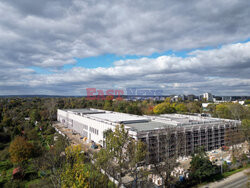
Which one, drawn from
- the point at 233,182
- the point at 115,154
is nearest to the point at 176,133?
the point at 233,182

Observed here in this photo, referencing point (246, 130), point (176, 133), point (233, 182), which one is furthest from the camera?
point (246, 130)

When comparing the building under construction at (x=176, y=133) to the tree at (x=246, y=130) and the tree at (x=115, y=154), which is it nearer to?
the tree at (x=246, y=130)

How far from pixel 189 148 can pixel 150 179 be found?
11.7 m

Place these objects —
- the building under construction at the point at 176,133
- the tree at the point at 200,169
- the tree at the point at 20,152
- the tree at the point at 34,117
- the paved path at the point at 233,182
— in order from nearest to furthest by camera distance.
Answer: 1. the paved path at the point at 233,182
2. the tree at the point at 200,169
3. the tree at the point at 20,152
4. the building under construction at the point at 176,133
5. the tree at the point at 34,117

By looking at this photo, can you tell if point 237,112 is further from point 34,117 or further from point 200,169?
point 34,117

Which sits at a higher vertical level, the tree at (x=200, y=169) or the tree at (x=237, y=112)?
the tree at (x=237, y=112)

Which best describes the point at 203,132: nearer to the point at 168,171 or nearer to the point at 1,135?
the point at 168,171

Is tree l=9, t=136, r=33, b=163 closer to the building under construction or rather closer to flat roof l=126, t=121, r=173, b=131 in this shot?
the building under construction

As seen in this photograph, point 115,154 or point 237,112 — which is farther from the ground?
point 237,112

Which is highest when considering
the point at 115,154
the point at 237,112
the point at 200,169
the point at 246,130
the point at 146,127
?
the point at 237,112

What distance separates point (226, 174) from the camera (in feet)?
77.3

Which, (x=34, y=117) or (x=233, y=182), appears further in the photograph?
(x=34, y=117)

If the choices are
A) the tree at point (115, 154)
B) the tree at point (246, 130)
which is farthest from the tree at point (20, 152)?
the tree at point (246, 130)

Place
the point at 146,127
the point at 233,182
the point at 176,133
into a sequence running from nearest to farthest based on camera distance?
the point at 233,182 → the point at 176,133 → the point at 146,127
